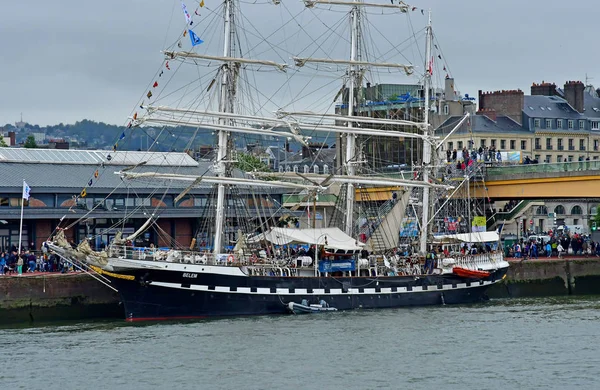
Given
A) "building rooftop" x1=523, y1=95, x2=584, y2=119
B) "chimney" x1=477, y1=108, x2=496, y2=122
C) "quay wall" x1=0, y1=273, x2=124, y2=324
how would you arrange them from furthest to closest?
1. "building rooftop" x1=523, y1=95, x2=584, y2=119
2. "chimney" x1=477, y1=108, x2=496, y2=122
3. "quay wall" x1=0, y1=273, x2=124, y2=324

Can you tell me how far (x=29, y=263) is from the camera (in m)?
69.1

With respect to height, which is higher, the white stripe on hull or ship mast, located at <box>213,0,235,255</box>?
ship mast, located at <box>213,0,235,255</box>

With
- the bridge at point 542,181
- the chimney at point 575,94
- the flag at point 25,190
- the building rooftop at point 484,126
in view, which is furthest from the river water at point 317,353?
the chimney at point 575,94

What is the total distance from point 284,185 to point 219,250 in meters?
7.03

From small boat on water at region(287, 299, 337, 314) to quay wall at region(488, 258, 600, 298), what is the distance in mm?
15854

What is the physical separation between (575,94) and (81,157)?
58.6 metres

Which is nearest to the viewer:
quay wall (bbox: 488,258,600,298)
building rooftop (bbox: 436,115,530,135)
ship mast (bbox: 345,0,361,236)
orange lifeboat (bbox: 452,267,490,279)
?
orange lifeboat (bbox: 452,267,490,279)

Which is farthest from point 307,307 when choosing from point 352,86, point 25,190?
point 352,86

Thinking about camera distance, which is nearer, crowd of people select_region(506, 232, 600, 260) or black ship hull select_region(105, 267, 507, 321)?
black ship hull select_region(105, 267, 507, 321)

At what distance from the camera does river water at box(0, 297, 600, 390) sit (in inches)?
1873

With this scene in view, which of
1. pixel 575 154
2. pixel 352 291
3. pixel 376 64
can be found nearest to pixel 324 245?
pixel 352 291

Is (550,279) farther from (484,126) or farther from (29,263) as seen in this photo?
(484,126)

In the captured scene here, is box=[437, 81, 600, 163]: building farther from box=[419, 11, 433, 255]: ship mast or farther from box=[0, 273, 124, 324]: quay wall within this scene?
box=[0, 273, 124, 324]: quay wall

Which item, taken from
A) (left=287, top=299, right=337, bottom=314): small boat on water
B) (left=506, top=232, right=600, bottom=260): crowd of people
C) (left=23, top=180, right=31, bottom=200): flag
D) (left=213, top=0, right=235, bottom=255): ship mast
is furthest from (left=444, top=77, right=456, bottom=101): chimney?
(left=23, top=180, right=31, bottom=200): flag
